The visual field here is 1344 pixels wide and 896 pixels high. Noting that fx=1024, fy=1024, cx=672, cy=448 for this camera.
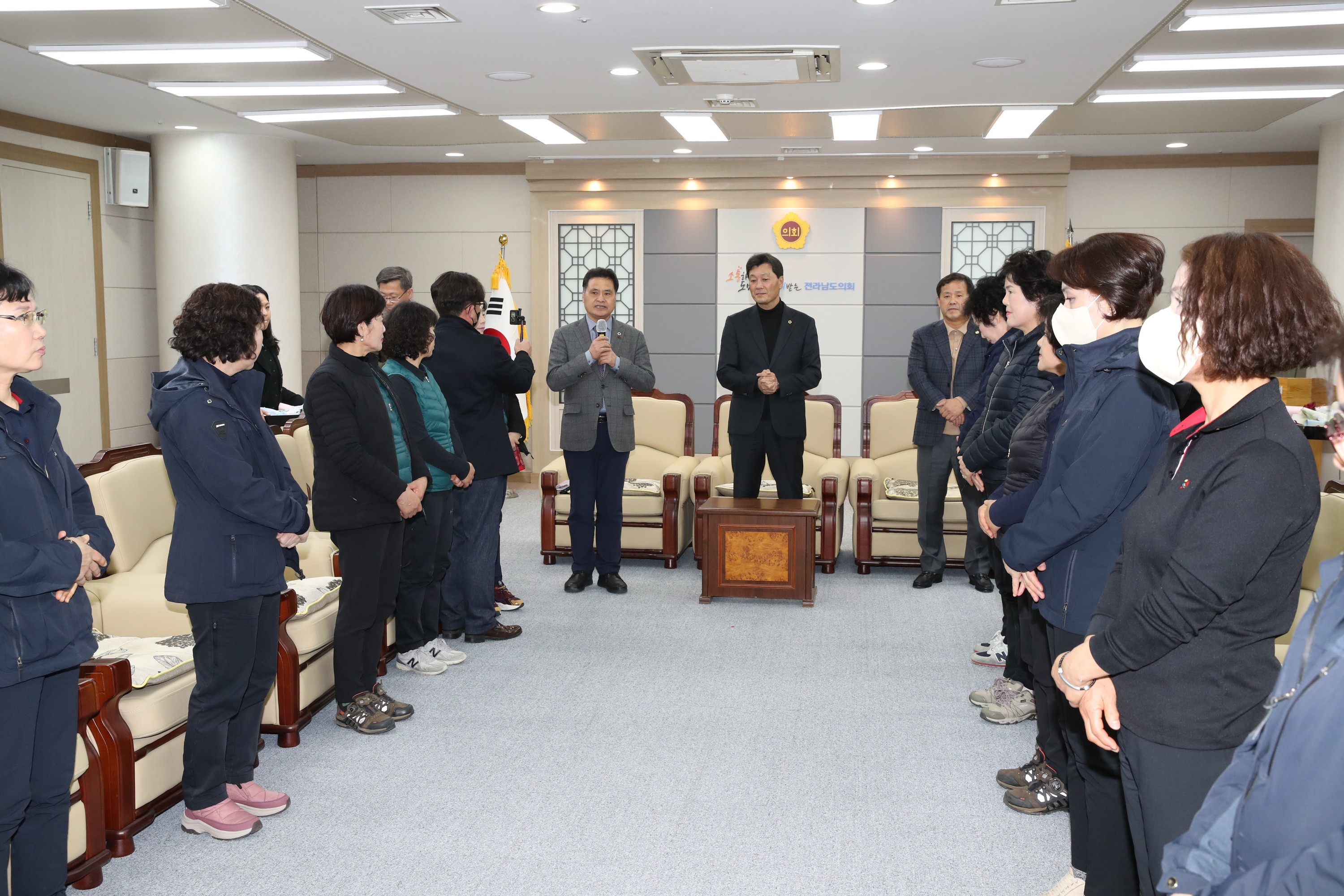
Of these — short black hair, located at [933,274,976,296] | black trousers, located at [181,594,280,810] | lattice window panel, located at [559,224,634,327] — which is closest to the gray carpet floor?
black trousers, located at [181,594,280,810]

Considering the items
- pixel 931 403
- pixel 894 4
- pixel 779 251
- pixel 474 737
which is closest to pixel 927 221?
pixel 779 251

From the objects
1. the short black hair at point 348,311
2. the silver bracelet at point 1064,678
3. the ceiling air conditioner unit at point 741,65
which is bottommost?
the silver bracelet at point 1064,678

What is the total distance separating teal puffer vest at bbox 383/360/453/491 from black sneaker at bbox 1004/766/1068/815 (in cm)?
254

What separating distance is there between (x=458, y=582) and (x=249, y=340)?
2.18 meters

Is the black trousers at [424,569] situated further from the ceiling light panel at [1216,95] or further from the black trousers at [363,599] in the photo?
the ceiling light panel at [1216,95]

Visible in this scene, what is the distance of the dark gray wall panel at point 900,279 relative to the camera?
9.02m

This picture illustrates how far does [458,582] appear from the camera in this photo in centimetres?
490

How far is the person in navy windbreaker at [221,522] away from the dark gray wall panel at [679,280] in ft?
21.2

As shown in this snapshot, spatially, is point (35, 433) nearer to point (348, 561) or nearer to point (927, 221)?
point (348, 561)

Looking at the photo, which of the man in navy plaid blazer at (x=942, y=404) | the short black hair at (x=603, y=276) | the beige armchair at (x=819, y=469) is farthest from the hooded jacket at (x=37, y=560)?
the man in navy plaid blazer at (x=942, y=404)

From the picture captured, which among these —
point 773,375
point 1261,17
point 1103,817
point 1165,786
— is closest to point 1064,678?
point 1165,786

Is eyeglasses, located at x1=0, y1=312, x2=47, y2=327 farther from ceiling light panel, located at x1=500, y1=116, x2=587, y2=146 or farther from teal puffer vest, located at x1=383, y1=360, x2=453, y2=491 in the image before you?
ceiling light panel, located at x1=500, y1=116, x2=587, y2=146

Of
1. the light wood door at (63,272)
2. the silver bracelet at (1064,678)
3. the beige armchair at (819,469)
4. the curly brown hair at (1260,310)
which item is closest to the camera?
the curly brown hair at (1260,310)

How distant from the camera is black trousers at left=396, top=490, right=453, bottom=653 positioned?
4344 millimetres
